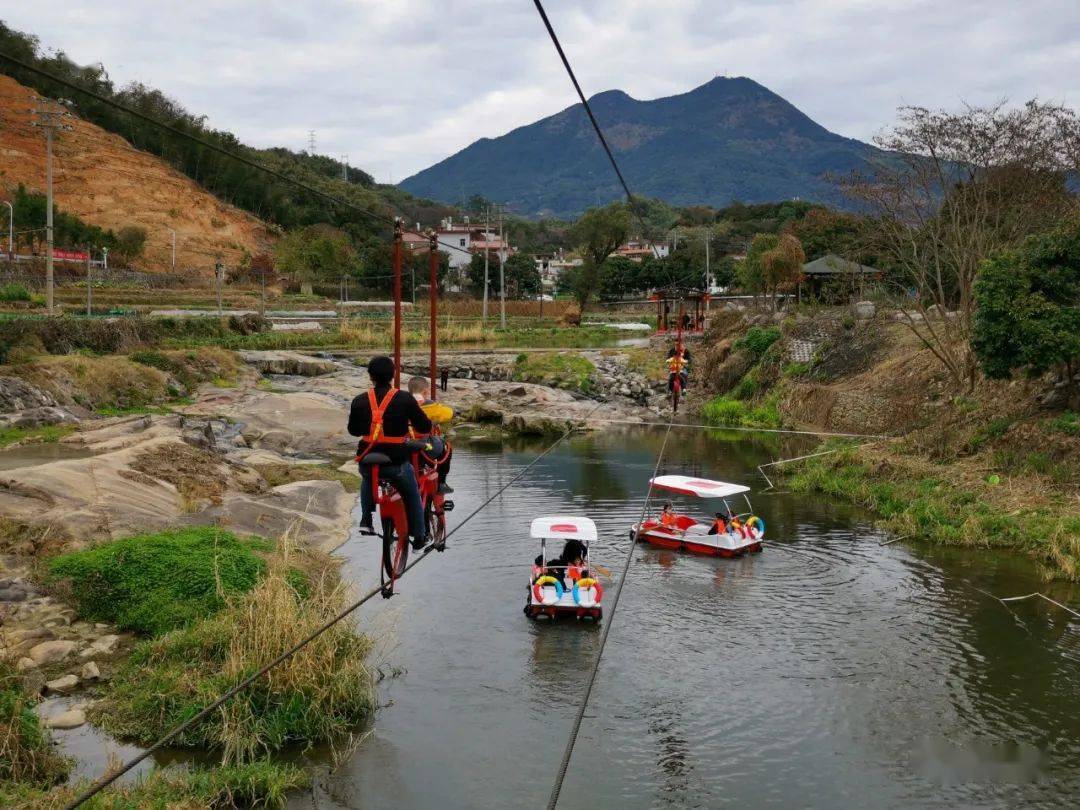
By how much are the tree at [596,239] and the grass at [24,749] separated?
76.2 m

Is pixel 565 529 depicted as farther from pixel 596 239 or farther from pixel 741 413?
pixel 596 239

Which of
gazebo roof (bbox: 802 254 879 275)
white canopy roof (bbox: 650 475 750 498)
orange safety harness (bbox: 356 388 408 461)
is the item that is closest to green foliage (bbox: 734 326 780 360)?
gazebo roof (bbox: 802 254 879 275)

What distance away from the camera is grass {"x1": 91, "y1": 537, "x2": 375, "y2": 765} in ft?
39.3

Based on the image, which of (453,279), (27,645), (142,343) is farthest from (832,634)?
(453,279)

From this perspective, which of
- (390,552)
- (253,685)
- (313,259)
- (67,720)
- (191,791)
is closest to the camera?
(390,552)

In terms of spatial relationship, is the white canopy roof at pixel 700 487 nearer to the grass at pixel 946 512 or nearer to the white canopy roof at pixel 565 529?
the white canopy roof at pixel 565 529

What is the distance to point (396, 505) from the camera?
31.2ft

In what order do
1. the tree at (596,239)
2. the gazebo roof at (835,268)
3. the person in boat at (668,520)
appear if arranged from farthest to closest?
1. the tree at (596,239)
2. the gazebo roof at (835,268)
3. the person in boat at (668,520)

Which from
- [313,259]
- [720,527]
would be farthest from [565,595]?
[313,259]

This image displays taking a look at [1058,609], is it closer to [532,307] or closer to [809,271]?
[809,271]

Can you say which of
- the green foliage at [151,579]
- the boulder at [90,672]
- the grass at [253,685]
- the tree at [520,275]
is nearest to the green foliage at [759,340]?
the green foliage at [151,579]

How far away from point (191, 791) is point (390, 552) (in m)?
3.64

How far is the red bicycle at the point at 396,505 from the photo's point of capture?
365 inches

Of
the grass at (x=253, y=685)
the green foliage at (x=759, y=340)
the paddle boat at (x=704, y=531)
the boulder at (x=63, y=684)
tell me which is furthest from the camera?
the green foliage at (x=759, y=340)
